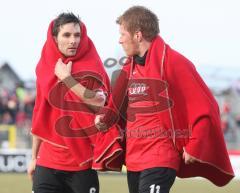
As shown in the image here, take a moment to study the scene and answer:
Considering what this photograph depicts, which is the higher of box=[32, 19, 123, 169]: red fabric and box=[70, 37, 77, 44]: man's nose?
box=[70, 37, 77, 44]: man's nose

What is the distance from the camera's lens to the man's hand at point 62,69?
22.2 feet

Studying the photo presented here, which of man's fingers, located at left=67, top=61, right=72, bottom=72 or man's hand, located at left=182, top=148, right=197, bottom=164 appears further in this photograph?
man's fingers, located at left=67, top=61, right=72, bottom=72

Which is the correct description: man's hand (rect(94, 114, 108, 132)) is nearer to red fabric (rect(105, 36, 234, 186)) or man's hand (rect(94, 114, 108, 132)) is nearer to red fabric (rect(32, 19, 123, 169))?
red fabric (rect(32, 19, 123, 169))

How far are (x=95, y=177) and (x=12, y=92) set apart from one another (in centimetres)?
1815

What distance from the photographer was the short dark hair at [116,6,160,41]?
21.0ft

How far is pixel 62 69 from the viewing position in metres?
6.81

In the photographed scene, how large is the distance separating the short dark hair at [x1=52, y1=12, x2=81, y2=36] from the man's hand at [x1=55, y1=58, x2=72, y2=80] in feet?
0.80

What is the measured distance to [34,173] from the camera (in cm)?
687

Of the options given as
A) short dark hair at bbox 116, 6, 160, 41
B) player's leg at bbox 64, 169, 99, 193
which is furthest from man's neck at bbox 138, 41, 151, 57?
player's leg at bbox 64, 169, 99, 193

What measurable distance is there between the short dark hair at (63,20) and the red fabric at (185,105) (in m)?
0.79

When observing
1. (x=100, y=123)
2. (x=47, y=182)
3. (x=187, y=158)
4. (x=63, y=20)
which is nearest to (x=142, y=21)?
(x=63, y=20)

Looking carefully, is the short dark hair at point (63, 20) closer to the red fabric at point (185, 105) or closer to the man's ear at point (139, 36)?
the man's ear at point (139, 36)

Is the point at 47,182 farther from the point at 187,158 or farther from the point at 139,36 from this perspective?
the point at 139,36

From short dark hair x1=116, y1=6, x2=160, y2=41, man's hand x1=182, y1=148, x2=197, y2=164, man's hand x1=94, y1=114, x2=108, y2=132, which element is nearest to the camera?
man's hand x1=182, y1=148, x2=197, y2=164
